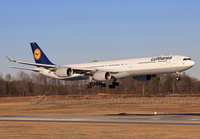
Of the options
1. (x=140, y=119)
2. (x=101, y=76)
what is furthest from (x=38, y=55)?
(x=140, y=119)

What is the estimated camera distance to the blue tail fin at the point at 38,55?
83.8 meters

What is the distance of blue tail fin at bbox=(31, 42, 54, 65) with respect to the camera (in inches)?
3300

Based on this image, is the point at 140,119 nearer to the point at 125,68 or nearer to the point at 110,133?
the point at 110,133

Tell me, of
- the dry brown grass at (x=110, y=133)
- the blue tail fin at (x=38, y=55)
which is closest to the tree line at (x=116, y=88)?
the blue tail fin at (x=38, y=55)

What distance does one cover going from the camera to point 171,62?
6297 cm

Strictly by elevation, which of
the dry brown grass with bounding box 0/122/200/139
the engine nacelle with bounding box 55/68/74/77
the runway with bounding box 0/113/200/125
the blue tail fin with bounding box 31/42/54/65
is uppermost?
the blue tail fin with bounding box 31/42/54/65

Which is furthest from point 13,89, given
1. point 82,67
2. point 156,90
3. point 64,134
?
point 64,134

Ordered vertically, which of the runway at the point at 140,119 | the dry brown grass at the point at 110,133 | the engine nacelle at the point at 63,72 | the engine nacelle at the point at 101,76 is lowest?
the dry brown grass at the point at 110,133

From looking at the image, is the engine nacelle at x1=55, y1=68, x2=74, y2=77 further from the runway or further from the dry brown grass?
the dry brown grass

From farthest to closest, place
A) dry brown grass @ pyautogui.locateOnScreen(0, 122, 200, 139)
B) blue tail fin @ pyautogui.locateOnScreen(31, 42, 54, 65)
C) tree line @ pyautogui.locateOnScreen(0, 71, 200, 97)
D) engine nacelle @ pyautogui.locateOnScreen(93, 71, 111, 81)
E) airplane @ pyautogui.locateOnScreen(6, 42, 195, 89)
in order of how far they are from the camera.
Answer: tree line @ pyautogui.locateOnScreen(0, 71, 200, 97)
blue tail fin @ pyautogui.locateOnScreen(31, 42, 54, 65)
engine nacelle @ pyautogui.locateOnScreen(93, 71, 111, 81)
airplane @ pyautogui.locateOnScreen(6, 42, 195, 89)
dry brown grass @ pyautogui.locateOnScreen(0, 122, 200, 139)

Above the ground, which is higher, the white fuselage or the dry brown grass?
the white fuselage

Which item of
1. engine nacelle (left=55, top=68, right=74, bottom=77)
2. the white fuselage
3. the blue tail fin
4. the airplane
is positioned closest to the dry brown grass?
the white fuselage

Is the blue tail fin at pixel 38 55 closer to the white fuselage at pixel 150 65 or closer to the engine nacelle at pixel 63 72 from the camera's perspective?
the engine nacelle at pixel 63 72

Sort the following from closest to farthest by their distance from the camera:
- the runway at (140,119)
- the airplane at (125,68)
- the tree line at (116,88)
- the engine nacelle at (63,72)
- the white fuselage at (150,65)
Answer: the runway at (140,119) → the white fuselage at (150,65) → the airplane at (125,68) → the engine nacelle at (63,72) → the tree line at (116,88)
